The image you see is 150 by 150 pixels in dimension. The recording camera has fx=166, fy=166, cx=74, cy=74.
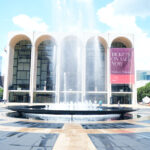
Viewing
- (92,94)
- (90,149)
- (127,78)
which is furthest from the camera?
(92,94)

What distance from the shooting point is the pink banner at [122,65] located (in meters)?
46.9

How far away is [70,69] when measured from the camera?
170ft

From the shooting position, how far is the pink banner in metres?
46.9

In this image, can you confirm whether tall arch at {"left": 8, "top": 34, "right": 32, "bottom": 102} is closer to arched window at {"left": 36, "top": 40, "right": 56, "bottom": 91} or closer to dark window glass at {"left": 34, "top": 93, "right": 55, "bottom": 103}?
dark window glass at {"left": 34, "top": 93, "right": 55, "bottom": 103}

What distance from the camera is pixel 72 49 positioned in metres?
54.6

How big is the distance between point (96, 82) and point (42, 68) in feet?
60.0

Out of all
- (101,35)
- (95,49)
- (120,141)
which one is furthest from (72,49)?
(120,141)

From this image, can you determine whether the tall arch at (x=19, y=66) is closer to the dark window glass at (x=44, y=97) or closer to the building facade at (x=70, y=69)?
the building facade at (x=70, y=69)

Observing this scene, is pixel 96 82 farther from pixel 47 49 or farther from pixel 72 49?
pixel 47 49

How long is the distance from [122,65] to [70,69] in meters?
15.6

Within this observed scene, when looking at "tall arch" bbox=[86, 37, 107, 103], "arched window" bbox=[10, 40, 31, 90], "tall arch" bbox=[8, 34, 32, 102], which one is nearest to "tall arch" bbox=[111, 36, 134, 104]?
"tall arch" bbox=[86, 37, 107, 103]

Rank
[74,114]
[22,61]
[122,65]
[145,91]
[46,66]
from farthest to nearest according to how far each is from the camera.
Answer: [145,91]
[22,61]
[46,66]
[122,65]
[74,114]

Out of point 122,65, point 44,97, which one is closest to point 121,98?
point 122,65

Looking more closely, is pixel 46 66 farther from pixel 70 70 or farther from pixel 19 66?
pixel 19 66
